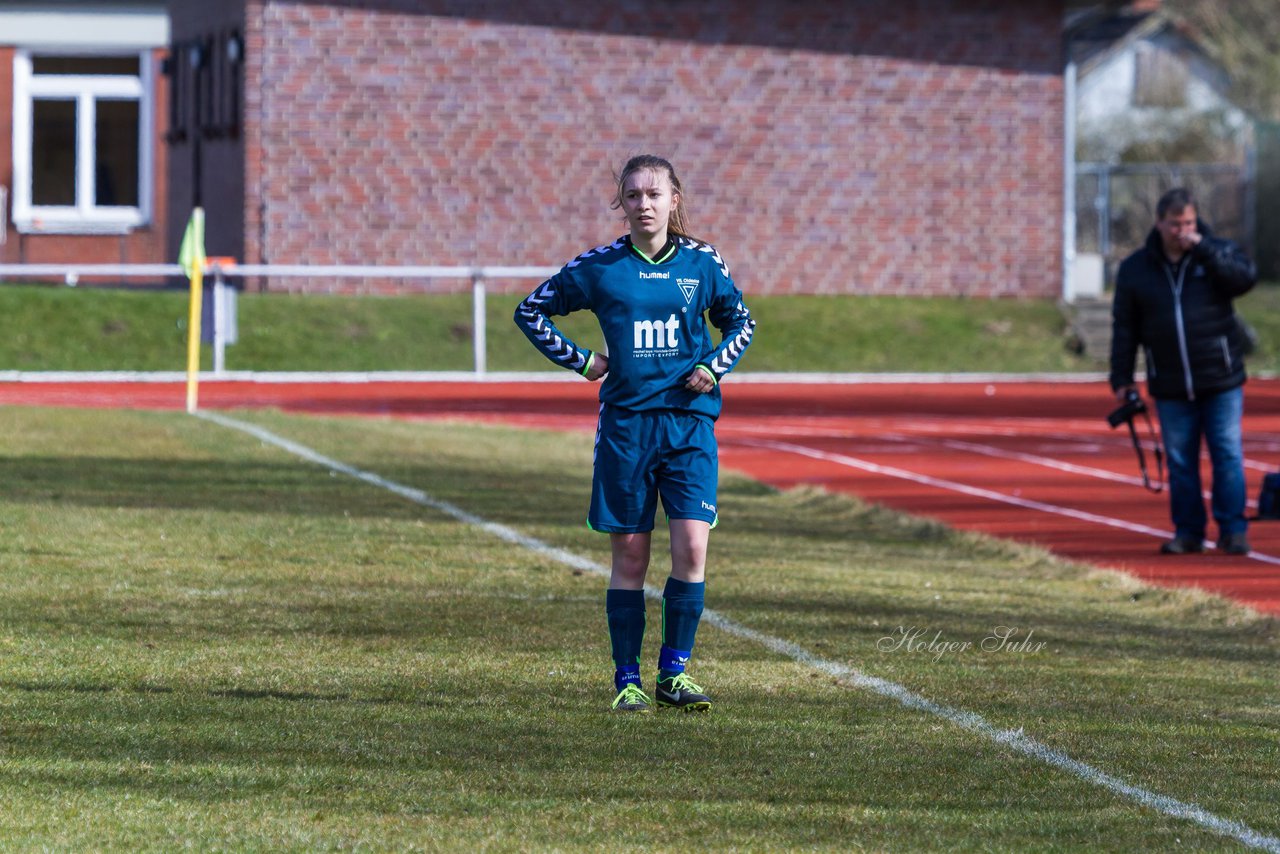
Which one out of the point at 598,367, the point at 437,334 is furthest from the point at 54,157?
the point at 598,367

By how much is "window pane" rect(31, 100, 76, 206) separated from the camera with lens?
1120 inches

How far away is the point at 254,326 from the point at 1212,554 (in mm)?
17960

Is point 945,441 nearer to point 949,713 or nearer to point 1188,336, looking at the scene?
point 1188,336

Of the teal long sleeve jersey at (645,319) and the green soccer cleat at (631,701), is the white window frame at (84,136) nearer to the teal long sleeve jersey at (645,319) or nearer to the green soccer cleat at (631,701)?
the teal long sleeve jersey at (645,319)

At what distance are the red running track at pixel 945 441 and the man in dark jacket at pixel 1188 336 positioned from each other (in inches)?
23.6

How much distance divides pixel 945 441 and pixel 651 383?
45.4 feet

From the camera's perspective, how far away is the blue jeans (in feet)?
40.3

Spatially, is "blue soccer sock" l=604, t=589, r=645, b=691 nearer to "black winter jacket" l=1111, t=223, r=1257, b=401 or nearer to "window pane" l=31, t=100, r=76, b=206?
"black winter jacket" l=1111, t=223, r=1257, b=401

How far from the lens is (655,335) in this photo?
718 centimetres

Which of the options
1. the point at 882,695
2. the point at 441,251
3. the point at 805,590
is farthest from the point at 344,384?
the point at 882,695

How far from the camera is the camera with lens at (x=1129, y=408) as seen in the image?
41.3 feet

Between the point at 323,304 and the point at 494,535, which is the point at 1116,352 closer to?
the point at 494,535

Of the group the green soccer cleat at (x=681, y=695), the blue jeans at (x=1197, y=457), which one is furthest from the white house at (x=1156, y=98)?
the green soccer cleat at (x=681, y=695)

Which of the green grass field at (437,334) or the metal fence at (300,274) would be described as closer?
the metal fence at (300,274)
